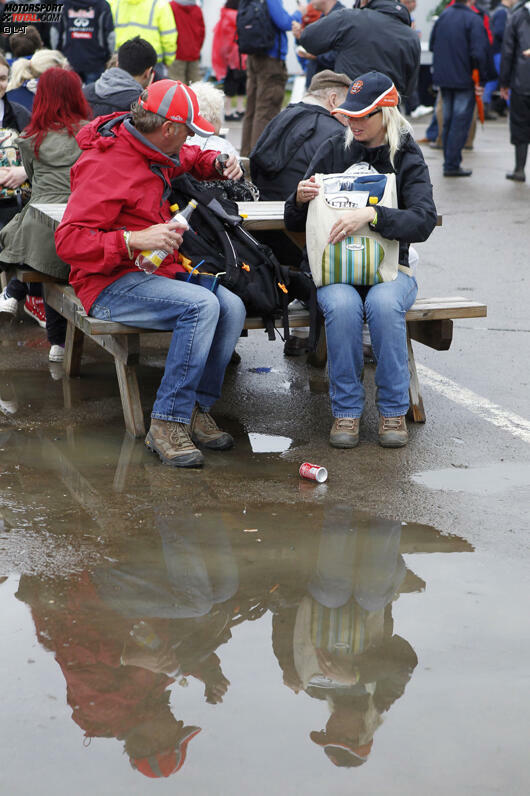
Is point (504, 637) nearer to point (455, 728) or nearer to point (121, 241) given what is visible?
point (455, 728)

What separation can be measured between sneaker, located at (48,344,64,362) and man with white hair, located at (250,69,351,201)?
4.89 feet

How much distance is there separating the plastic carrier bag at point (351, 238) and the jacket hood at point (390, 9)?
3963 millimetres

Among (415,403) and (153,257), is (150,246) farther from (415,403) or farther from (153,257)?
(415,403)

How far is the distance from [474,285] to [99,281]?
3966 mm

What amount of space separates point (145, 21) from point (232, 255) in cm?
740

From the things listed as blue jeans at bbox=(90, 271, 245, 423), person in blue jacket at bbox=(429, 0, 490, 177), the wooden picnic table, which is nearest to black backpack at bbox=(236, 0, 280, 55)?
person in blue jacket at bbox=(429, 0, 490, 177)

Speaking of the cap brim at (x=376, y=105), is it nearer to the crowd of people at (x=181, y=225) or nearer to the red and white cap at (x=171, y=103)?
the crowd of people at (x=181, y=225)

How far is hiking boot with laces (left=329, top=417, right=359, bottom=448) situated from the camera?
16.5 ft

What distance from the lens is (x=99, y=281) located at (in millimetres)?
4930

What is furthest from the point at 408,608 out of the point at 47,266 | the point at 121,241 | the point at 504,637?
the point at 47,266

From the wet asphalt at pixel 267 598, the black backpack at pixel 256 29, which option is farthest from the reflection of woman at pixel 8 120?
the black backpack at pixel 256 29

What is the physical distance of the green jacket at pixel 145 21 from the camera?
38.1 feet

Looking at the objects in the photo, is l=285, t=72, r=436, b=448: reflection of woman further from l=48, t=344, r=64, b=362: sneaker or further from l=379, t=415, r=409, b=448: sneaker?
l=48, t=344, r=64, b=362: sneaker

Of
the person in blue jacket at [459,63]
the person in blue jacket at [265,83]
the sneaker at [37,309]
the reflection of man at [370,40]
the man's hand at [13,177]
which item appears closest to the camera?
the man's hand at [13,177]
